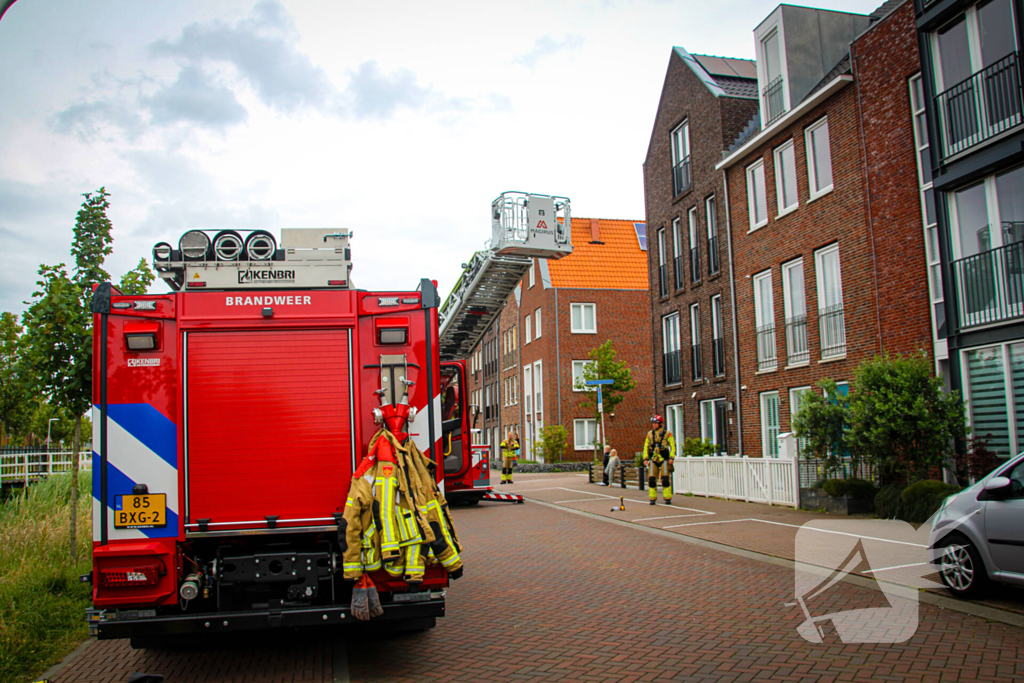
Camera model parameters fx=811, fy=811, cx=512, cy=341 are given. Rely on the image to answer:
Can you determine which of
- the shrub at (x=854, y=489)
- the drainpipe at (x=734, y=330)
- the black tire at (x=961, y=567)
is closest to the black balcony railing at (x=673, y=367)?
the drainpipe at (x=734, y=330)

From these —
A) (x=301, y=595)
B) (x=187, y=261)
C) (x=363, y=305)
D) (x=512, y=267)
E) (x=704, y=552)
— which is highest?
(x=512, y=267)

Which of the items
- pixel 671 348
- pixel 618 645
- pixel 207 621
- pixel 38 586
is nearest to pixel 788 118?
pixel 671 348

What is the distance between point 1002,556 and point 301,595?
5705 mm

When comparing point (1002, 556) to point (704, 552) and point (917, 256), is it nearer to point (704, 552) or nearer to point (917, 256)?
point (704, 552)

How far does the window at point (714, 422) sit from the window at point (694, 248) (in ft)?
12.7

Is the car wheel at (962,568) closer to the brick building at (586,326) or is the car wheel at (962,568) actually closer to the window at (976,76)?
the window at (976,76)

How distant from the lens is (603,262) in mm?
43406

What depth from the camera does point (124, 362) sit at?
563 centimetres

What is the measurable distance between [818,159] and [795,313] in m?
3.68

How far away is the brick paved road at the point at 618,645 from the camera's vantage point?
560 centimetres

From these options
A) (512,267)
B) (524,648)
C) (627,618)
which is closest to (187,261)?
(524,648)

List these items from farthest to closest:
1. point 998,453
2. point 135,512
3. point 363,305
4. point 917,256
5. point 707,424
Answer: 1. point 707,424
2. point 917,256
3. point 998,453
4. point 363,305
5. point 135,512

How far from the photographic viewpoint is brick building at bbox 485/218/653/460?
135ft

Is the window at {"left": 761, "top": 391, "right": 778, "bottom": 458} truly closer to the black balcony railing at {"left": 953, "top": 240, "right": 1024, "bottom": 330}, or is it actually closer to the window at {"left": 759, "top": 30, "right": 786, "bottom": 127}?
the window at {"left": 759, "top": 30, "right": 786, "bottom": 127}
